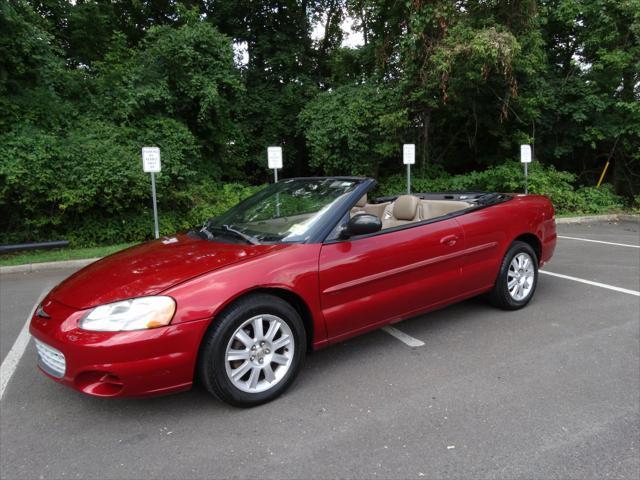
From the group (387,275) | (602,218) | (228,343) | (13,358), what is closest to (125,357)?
(228,343)

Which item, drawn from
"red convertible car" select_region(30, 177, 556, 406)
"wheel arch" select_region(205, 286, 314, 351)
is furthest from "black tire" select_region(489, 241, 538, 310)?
"wheel arch" select_region(205, 286, 314, 351)

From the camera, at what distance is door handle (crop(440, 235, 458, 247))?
3791 mm

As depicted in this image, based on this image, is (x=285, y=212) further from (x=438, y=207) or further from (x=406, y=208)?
(x=438, y=207)

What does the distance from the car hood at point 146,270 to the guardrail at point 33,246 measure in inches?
251

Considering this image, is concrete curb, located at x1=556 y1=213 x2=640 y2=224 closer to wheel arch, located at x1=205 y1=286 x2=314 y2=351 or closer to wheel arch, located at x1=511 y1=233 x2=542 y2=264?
wheel arch, located at x1=511 y1=233 x2=542 y2=264

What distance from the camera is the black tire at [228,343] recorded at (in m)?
2.66

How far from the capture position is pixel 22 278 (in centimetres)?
705

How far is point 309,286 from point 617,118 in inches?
560

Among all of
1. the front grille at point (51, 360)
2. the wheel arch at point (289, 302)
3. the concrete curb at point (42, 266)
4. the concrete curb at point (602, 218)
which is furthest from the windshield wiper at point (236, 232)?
the concrete curb at point (602, 218)

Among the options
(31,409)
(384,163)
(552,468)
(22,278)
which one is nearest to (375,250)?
(552,468)

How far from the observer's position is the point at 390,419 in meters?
2.69

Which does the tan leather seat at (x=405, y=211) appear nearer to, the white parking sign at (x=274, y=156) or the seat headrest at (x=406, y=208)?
the seat headrest at (x=406, y=208)

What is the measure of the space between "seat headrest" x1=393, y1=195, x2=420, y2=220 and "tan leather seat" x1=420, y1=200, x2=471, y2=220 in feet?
0.59

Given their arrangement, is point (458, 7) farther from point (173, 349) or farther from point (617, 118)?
point (173, 349)
